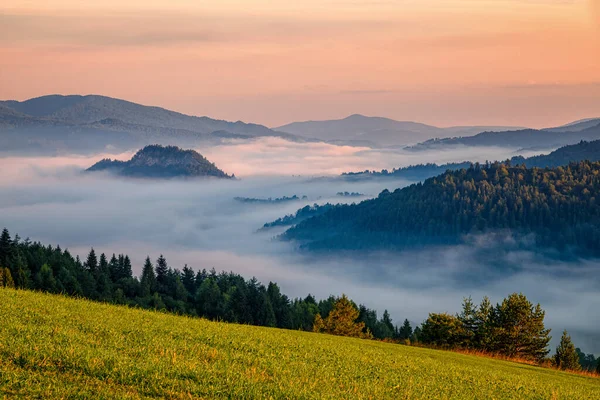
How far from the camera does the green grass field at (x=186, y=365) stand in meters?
15.0

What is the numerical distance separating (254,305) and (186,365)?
108 meters

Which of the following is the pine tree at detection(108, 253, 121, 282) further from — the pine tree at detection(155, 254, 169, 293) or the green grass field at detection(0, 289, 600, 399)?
the green grass field at detection(0, 289, 600, 399)

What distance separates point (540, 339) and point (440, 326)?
993cm

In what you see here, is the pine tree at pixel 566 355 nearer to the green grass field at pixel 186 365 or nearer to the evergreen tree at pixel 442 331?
the evergreen tree at pixel 442 331

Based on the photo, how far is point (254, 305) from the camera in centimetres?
12400

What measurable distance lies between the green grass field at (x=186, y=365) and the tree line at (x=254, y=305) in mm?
30868

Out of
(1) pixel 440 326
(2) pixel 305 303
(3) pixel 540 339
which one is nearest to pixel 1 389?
(1) pixel 440 326

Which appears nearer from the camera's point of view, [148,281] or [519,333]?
[519,333]

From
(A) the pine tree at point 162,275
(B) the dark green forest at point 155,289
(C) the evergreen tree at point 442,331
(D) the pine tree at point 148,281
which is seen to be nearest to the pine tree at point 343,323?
(C) the evergreen tree at point 442,331

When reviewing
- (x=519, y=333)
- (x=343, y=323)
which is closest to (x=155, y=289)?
(x=343, y=323)

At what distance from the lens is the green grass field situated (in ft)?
49.2

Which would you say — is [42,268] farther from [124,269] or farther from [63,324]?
[63,324]

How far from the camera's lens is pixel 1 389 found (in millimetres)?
13469

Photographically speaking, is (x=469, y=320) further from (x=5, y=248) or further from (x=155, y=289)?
(x=155, y=289)
